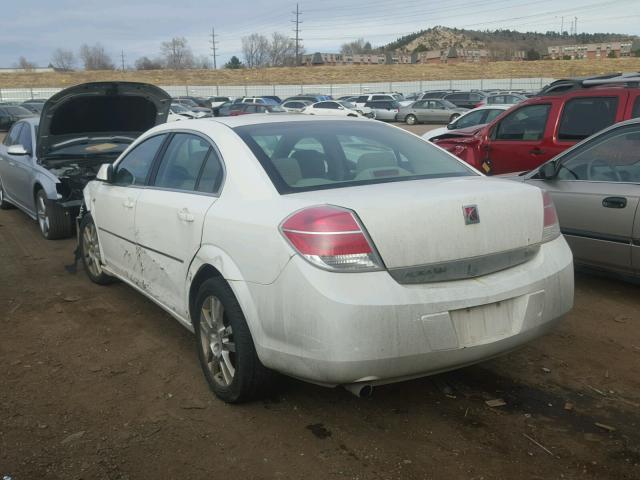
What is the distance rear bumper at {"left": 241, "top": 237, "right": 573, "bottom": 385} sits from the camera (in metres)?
2.73

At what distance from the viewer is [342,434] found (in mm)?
3119

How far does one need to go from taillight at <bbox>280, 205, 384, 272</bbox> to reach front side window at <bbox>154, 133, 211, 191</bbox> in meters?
1.28

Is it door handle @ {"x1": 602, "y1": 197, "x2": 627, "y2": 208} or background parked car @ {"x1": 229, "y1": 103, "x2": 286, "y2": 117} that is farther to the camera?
background parked car @ {"x1": 229, "y1": 103, "x2": 286, "y2": 117}

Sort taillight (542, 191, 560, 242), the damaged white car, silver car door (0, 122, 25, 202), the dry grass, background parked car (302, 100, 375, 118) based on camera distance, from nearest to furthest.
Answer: taillight (542, 191, 560, 242) < the damaged white car < silver car door (0, 122, 25, 202) < background parked car (302, 100, 375, 118) < the dry grass

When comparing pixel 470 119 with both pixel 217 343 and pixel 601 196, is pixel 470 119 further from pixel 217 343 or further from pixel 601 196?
pixel 217 343

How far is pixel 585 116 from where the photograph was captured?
7.36 metres

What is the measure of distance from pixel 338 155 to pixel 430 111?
102ft

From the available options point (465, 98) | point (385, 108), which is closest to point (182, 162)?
point (385, 108)

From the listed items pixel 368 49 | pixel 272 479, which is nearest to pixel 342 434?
pixel 272 479

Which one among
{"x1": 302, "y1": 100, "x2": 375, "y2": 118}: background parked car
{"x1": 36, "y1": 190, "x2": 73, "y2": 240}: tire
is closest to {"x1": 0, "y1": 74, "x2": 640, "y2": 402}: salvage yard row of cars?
{"x1": 36, "y1": 190, "x2": 73, "y2": 240}: tire

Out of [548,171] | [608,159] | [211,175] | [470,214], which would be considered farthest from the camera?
[548,171]

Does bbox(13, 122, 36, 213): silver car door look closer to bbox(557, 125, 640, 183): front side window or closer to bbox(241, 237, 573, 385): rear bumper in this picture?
bbox(241, 237, 573, 385): rear bumper

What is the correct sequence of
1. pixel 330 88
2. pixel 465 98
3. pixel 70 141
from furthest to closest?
pixel 330 88
pixel 465 98
pixel 70 141

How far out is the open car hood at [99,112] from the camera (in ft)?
25.6
